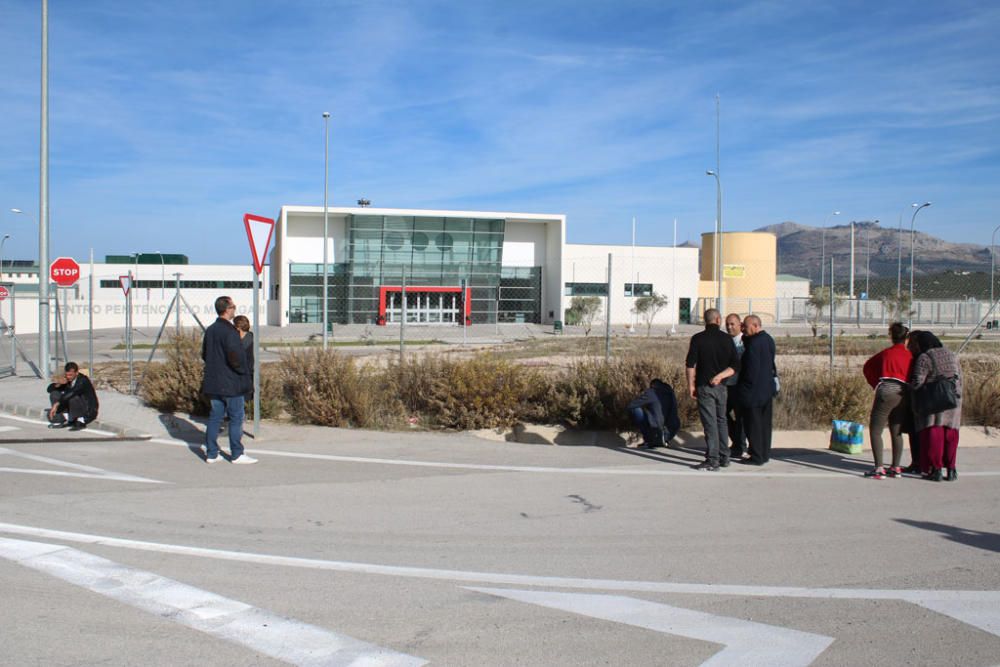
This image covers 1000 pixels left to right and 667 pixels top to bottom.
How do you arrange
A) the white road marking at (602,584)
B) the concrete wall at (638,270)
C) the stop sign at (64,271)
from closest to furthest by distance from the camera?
the white road marking at (602,584)
the stop sign at (64,271)
the concrete wall at (638,270)

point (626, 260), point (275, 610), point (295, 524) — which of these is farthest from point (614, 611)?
point (626, 260)

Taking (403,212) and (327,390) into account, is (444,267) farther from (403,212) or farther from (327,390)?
(327,390)

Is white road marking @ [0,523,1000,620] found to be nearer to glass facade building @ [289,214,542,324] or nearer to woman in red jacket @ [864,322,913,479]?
woman in red jacket @ [864,322,913,479]

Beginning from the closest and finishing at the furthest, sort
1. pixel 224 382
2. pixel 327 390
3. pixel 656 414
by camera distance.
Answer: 1. pixel 224 382
2. pixel 656 414
3. pixel 327 390

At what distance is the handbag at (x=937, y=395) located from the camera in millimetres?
8422

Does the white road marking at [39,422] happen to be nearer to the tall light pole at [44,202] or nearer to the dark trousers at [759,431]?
the tall light pole at [44,202]

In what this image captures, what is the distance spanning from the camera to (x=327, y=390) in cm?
1189

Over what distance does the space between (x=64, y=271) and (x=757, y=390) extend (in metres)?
A: 17.3

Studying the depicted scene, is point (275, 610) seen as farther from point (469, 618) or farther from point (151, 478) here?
point (151, 478)

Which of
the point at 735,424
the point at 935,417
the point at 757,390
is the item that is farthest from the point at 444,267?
the point at 935,417

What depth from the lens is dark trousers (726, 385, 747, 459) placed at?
30.8ft

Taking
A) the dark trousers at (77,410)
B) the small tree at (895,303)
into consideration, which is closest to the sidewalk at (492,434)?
the dark trousers at (77,410)

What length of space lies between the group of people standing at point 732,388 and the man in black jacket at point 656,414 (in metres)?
0.79

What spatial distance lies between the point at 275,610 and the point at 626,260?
197 feet
